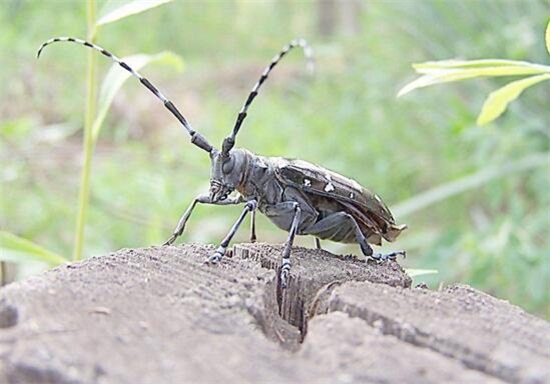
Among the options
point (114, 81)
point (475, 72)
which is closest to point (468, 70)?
point (475, 72)

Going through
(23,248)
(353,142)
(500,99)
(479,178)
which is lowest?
(23,248)

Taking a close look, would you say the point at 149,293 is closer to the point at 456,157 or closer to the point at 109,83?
the point at 109,83

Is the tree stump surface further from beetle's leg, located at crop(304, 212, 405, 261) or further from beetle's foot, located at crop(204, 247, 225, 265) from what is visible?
beetle's leg, located at crop(304, 212, 405, 261)

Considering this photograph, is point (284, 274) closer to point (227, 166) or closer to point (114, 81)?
point (227, 166)

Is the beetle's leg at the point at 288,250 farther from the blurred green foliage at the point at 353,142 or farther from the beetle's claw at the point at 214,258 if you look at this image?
the blurred green foliage at the point at 353,142

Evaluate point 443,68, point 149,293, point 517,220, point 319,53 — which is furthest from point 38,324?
point 319,53
